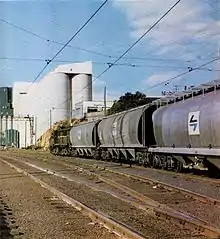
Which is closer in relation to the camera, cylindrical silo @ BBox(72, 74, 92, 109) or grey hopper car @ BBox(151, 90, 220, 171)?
grey hopper car @ BBox(151, 90, 220, 171)

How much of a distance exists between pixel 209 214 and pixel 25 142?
4040 inches

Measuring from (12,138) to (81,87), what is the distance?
67.8 ft

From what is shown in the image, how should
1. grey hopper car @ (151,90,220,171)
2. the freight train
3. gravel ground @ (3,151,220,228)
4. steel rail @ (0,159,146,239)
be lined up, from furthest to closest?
the freight train
grey hopper car @ (151,90,220,171)
gravel ground @ (3,151,220,228)
steel rail @ (0,159,146,239)

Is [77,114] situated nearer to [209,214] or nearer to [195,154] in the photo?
[195,154]

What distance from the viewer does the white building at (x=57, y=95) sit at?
101188 mm

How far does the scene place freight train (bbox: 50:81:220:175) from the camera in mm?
17938

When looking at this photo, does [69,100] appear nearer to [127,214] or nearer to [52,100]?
[52,100]

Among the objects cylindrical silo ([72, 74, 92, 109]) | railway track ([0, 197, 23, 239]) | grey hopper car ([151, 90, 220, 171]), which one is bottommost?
railway track ([0, 197, 23, 239])

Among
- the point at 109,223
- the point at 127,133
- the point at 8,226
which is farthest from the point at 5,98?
the point at 109,223

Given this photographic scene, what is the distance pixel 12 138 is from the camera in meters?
116

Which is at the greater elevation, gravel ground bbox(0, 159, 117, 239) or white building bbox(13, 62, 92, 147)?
white building bbox(13, 62, 92, 147)

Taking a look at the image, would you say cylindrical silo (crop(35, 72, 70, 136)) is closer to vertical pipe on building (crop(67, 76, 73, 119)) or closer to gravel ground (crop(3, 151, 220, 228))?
Result: vertical pipe on building (crop(67, 76, 73, 119))

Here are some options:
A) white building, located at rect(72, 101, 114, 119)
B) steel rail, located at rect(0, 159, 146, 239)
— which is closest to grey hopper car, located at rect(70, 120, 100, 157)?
steel rail, located at rect(0, 159, 146, 239)

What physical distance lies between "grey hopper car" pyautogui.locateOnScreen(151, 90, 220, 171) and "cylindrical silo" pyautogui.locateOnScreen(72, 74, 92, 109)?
82.9 m
